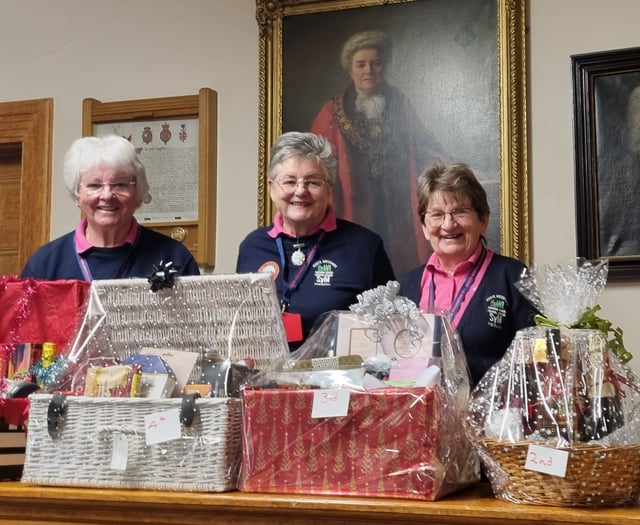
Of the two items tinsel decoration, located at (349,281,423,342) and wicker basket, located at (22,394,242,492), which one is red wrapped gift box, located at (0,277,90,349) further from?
tinsel decoration, located at (349,281,423,342)

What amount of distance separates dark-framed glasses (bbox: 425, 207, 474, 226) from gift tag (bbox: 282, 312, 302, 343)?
0.47 m

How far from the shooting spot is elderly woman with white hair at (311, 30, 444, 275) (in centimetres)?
357

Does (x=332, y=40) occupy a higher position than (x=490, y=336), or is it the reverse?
(x=332, y=40)

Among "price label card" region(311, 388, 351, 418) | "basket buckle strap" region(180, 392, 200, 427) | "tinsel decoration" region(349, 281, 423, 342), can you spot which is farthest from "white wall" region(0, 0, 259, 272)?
"price label card" region(311, 388, 351, 418)

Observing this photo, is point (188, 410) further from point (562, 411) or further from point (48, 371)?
point (562, 411)

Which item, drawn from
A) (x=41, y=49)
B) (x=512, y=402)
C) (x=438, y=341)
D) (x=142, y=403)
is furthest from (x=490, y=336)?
(x=41, y=49)

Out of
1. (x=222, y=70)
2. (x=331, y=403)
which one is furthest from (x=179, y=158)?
(x=331, y=403)

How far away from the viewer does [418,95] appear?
11.8ft

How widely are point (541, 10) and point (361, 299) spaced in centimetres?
210

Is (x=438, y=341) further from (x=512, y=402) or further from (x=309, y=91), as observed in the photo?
(x=309, y=91)

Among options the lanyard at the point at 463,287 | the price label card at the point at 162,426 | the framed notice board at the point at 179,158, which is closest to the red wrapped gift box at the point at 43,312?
the price label card at the point at 162,426

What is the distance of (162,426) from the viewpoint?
1724 millimetres

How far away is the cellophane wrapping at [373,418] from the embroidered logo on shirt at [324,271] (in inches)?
28.5

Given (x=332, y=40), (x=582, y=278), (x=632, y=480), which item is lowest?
(x=632, y=480)
